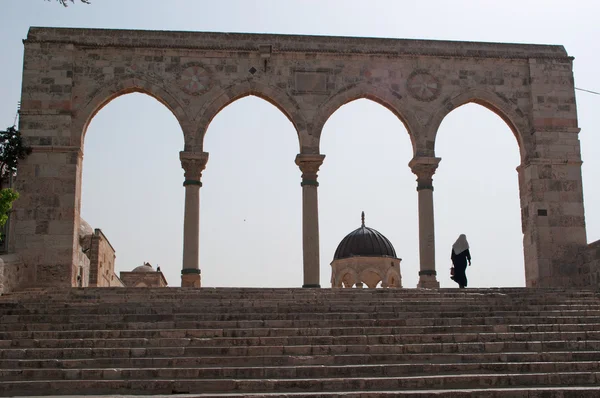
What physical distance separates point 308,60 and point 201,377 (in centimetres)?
1196

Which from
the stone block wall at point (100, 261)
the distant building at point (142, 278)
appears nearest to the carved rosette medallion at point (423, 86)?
the stone block wall at point (100, 261)

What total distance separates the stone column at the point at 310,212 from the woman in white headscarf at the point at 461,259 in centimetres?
341

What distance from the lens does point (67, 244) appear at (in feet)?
60.8

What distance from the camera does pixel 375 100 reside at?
67.5 ft

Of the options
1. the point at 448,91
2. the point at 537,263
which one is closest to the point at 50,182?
the point at 448,91

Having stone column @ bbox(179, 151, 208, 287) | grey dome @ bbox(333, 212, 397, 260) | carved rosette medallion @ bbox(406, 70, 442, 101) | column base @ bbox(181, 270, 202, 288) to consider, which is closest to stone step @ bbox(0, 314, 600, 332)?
column base @ bbox(181, 270, 202, 288)

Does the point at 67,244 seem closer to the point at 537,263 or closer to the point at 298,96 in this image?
the point at 298,96

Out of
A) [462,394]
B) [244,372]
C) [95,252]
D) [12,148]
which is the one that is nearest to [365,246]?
[95,252]

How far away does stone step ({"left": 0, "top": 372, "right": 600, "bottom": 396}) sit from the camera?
9.57 meters

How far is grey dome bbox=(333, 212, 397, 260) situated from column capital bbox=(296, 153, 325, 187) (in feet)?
36.4

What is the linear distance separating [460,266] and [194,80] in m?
8.00

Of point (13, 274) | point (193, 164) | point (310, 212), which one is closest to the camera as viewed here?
point (13, 274)

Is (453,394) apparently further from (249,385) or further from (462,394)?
(249,385)

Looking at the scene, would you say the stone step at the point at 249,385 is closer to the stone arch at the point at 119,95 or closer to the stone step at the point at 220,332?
the stone step at the point at 220,332
